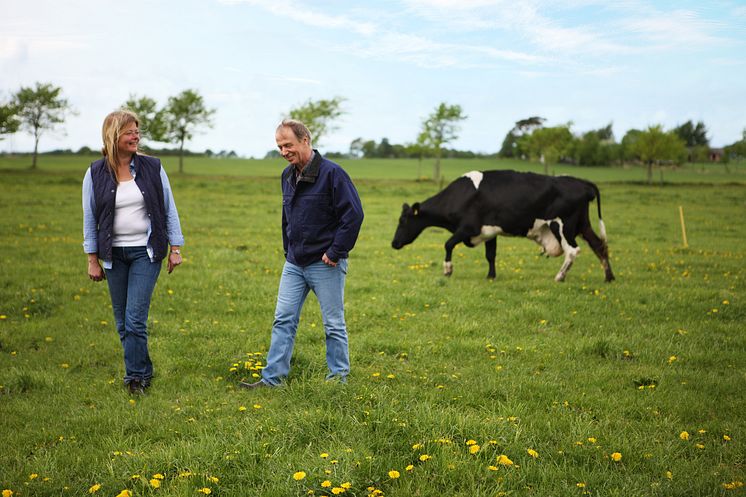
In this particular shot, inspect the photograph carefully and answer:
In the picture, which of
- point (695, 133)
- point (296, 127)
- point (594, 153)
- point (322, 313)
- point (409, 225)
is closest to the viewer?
point (296, 127)

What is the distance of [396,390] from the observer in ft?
19.7

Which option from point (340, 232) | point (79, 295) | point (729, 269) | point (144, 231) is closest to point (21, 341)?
point (79, 295)

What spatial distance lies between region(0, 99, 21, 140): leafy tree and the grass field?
53903 millimetres

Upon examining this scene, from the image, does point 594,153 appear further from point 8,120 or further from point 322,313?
point 322,313

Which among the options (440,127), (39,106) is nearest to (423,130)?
(440,127)

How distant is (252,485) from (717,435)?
368 centimetres

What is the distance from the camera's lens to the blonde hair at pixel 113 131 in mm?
5512

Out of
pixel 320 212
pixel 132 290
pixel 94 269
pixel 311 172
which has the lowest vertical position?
pixel 132 290

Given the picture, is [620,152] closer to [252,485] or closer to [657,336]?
[657,336]

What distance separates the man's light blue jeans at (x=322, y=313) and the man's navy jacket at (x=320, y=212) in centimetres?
15

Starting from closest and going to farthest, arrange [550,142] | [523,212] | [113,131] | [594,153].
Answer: [113,131] < [523,212] < [550,142] < [594,153]

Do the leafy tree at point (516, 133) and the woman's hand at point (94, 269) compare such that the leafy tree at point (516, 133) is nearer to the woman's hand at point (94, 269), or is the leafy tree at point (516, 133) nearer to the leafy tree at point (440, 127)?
the leafy tree at point (440, 127)

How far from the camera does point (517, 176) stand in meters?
12.8

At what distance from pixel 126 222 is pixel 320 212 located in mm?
1734
